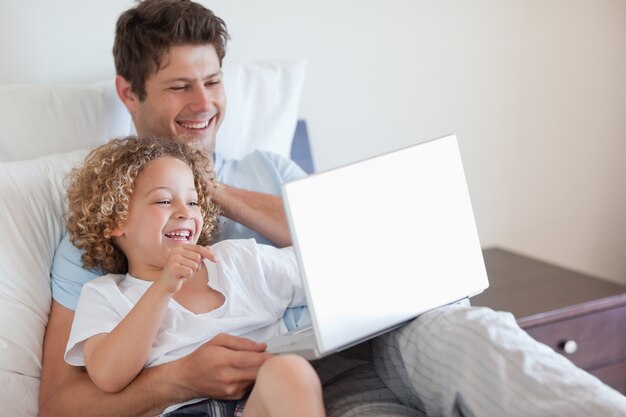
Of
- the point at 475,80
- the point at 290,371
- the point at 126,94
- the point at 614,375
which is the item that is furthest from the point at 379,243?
the point at 475,80

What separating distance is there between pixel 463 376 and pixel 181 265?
43 cm

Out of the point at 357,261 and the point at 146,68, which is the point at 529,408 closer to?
the point at 357,261

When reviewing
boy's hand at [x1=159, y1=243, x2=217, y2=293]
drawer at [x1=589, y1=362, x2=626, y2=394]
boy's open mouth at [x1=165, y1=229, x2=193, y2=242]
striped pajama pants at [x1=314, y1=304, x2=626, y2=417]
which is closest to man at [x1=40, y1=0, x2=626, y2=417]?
striped pajama pants at [x1=314, y1=304, x2=626, y2=417]

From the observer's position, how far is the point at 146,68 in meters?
1.57

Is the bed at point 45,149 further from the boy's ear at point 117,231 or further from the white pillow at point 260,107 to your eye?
the boy's ear at point 117,231

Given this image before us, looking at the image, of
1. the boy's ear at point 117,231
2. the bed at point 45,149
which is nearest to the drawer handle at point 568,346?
the bed at point 45,149

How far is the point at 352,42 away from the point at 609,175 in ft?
3.31

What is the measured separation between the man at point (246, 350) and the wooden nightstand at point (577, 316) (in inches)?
19.1

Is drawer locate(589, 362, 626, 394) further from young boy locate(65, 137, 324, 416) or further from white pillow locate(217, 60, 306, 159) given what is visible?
white pillow locate(217, 60, 306, 159)

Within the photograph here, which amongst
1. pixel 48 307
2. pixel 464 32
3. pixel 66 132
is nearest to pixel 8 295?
pixel 48 307

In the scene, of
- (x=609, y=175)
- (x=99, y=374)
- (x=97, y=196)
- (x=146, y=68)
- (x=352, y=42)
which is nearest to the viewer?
(x=99, y=374)

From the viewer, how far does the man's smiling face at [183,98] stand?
1569 millimetres

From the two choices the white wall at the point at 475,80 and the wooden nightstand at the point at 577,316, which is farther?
the white wall at the point at 475,80

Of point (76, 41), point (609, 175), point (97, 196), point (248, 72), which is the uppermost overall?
point (76, 41)
